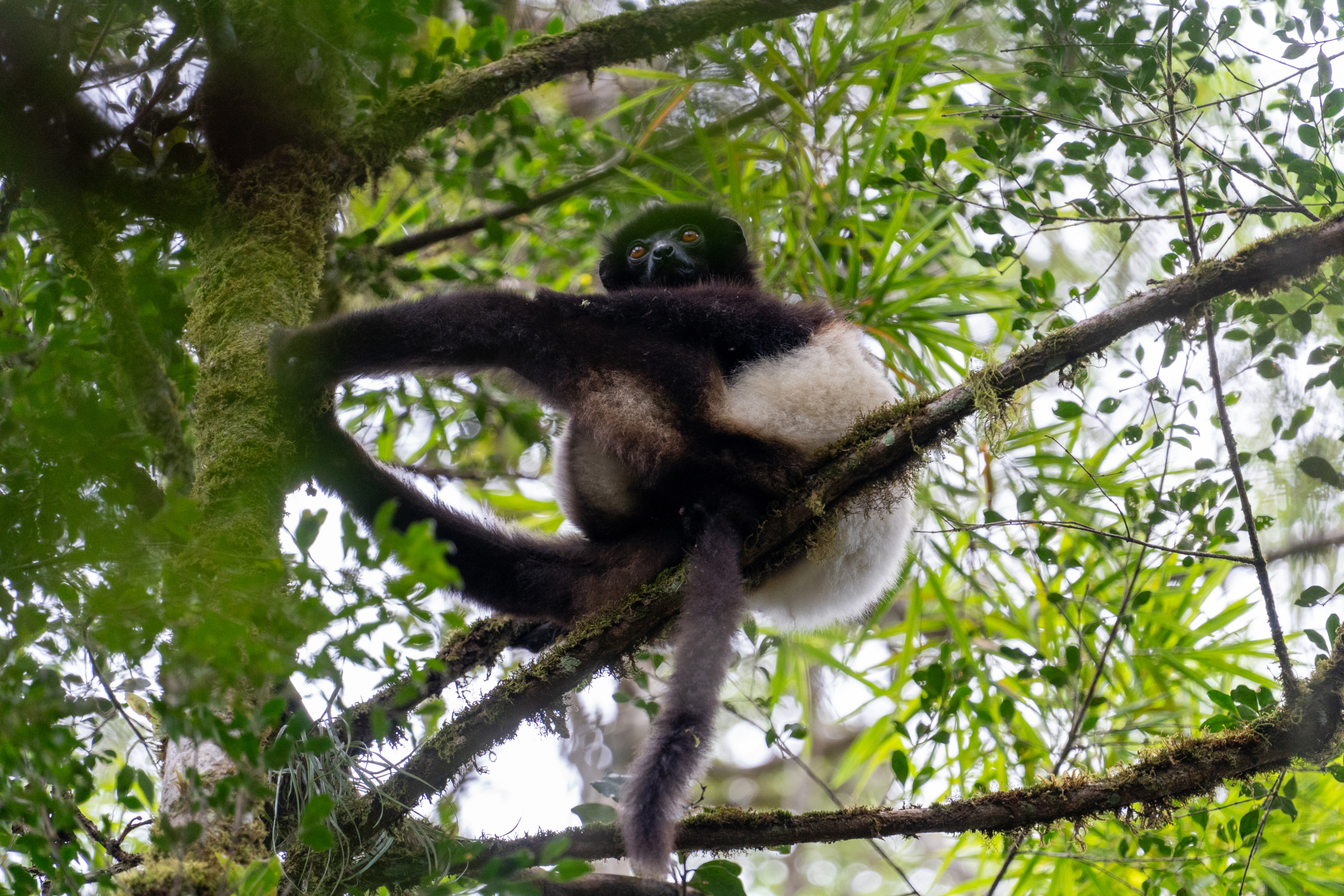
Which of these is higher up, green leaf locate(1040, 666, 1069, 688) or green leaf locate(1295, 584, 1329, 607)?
green leaf locate(1040, 666, 1069, 688)

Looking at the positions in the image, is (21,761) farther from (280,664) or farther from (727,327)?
(727,327)

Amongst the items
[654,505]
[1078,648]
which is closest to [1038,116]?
[654,505]

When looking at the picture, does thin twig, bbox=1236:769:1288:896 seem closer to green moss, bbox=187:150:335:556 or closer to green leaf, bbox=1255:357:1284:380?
green leaf, bbox=1255:357:1284:380

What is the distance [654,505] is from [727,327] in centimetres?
64

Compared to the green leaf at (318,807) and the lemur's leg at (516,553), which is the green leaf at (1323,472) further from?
the green leaf at (318,807)

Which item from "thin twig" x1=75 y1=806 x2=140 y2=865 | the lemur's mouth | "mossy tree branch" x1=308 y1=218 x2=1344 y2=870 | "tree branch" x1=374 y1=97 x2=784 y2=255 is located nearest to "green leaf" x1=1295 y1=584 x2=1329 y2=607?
"mossy tree branch" x1=308 y1=218 x2=1344 y2=870

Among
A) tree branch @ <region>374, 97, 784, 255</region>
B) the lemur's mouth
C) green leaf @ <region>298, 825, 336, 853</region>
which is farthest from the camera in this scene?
tree branch @ <region>374, 97, 784, 255</region>

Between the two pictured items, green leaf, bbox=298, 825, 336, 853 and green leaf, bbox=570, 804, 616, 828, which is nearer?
green leaf, bbox=298, 825, 336, 853

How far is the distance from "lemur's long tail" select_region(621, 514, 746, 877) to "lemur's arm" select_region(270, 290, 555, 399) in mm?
808

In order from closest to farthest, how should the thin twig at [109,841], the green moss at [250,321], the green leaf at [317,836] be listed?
the green leaf at [317,836] → the thin twig at [109,841] → the green moss at [250,321]

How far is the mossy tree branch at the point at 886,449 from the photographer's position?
228cm

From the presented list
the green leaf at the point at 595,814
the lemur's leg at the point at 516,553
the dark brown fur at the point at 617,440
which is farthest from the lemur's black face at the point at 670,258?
the green leaf at the point at 595,814

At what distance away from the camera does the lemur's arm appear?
8.24 ft

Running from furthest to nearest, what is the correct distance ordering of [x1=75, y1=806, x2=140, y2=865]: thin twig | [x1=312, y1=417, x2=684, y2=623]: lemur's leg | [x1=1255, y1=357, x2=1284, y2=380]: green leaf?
[x1=312, y1=417, x2=684, y2=623]: lemur's leg → [x1=1255, y1=357, x2=1284, y2=380]: green leaf → [x1=75, y1=806, x2=140, y2=865]: thin twig
